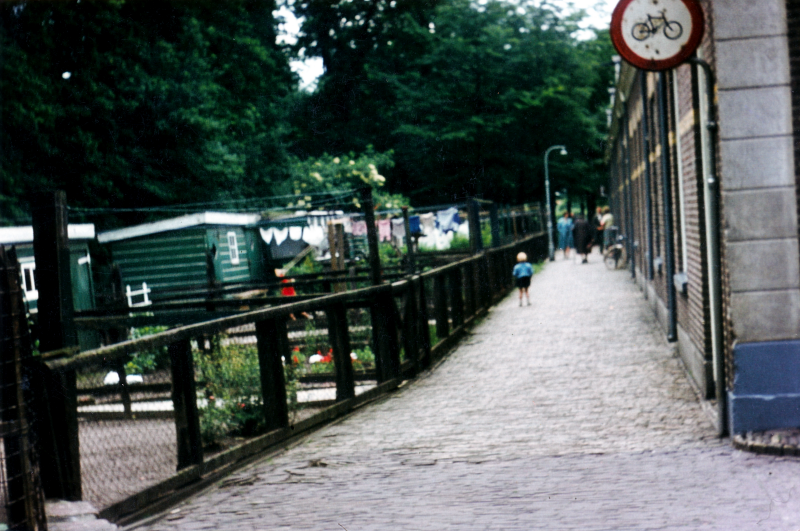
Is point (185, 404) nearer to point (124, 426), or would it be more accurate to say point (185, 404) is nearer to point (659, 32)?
point (124, 426)

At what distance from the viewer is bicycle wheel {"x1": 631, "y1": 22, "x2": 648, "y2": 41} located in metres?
6.39

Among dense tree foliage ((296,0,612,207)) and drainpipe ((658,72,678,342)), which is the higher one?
dense tree foliage ((296,0,612,207))

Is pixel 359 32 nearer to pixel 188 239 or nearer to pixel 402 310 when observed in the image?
pixel 188 239

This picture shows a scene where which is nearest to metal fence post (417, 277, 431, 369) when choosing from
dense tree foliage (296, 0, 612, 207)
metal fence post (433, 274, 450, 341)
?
metal fence post (433, 274, 450, 341)

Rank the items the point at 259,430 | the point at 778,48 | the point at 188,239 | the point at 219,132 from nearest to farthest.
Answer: the point at 778,48
the point at 259,430
the point at 188,239
the point at 219,132

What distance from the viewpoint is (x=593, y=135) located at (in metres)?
45.7

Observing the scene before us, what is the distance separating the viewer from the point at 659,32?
6410mm

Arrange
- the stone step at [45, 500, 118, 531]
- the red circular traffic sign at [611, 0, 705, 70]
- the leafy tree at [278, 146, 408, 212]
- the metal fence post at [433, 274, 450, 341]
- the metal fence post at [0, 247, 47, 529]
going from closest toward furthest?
1. the metal fence post at [0, 247, 47, 529]
2. the stone step at [45, 500, 118, 531]
3. the red circular traffic sign at [611, 0, 705, 70]
4. the metal fence post at [433, 274, 450, 341]
5. the leafy tree at [278, 146, 408, 212]

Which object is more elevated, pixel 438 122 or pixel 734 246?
pixel 438 122

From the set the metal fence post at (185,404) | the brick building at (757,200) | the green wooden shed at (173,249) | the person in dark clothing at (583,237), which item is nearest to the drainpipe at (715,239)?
the brick building at (757,200)

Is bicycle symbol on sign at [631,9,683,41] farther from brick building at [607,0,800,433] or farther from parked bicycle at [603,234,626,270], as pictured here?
parked bicycle at [603,234,626,270]

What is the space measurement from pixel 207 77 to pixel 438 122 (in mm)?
15265

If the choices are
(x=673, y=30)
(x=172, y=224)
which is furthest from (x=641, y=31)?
(x=172, y=224)

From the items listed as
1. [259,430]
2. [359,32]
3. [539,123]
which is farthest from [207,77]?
[259,430]
